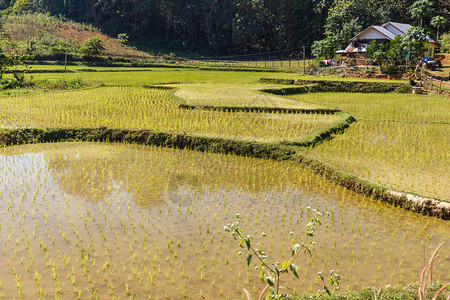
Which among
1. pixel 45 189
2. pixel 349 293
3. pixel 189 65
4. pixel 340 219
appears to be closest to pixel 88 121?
pixel 45 189

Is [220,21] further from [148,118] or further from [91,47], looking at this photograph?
[148,118]

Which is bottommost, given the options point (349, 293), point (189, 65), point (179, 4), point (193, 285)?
point (193, 285)

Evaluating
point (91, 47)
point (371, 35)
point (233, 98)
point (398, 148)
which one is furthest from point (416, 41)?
point (91, 47)

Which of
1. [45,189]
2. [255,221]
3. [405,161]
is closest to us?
[255,221]

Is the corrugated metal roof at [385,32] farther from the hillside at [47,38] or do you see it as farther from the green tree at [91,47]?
the green tree at [91,47]

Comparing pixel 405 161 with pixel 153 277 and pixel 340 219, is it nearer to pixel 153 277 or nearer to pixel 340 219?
pixel 340 219

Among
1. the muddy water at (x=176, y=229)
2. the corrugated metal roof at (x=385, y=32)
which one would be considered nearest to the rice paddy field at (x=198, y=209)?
the muddy water at (x=176, y=229)

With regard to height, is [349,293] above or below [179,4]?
below
